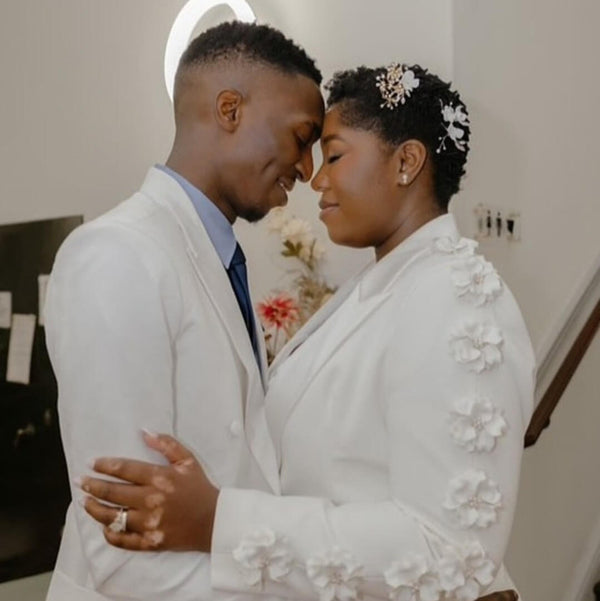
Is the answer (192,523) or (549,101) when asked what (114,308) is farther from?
(549,101)

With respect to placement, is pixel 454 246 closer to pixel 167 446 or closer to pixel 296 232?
pixel 167 446

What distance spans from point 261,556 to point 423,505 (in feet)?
0.79

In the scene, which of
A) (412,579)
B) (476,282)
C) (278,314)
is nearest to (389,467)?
(412,579)

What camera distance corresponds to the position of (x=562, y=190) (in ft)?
12.1

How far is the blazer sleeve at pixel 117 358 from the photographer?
4.73 feet

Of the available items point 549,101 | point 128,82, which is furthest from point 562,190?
point 128,82

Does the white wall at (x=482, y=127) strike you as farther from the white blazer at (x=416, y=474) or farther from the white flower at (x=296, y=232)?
the white blazer at (x=416, y=474)

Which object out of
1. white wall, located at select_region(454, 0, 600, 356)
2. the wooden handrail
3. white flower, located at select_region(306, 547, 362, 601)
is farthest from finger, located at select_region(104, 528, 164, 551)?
white wall, located at select_region(454, 0, 600, 356)

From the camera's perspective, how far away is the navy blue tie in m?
1.86

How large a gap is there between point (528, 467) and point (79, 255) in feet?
8.20

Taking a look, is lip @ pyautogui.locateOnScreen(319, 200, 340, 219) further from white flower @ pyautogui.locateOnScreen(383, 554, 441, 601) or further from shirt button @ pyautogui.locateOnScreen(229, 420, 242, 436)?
white flower @ pyautogui.locateOnScreen(383, 554, 441, 601)

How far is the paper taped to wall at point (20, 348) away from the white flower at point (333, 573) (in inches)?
64.9

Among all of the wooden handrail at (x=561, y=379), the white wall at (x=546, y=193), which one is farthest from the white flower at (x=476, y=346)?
the white wall at (x=546, y=193)

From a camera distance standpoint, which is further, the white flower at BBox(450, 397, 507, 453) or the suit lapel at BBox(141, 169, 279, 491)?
the suit lapel at BBox(141, 169, 279, 491)
